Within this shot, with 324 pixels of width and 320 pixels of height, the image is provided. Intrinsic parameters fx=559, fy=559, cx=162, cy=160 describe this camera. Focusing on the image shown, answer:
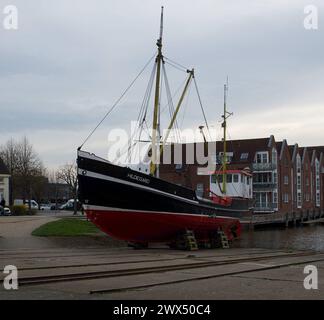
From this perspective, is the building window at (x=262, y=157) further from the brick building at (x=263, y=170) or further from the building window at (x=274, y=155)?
the building window at (x=274, y=155)

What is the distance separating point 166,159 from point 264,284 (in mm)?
52528

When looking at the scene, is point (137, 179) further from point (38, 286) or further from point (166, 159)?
point (166, 159)

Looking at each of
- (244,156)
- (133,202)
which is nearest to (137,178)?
(133,202)

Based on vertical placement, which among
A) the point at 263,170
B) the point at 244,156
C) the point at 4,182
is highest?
the point at 244,156

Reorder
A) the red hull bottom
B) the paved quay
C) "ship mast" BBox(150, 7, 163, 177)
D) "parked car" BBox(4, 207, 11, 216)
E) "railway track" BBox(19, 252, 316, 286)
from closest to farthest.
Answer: the paved quay < "railway track" BBox(19, 252, 316, 286) < the red hull bottom < "ship mast" BBox(150, 7, 163, 177) < "parked car" BBox(4, 207, 11, 216)

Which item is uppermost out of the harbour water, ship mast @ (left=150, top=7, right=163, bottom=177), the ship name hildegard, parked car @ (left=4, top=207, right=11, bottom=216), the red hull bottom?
ship mast @ (left=150, top=7, right=163, bottom=177)

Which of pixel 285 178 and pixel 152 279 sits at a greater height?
pixel 285 178

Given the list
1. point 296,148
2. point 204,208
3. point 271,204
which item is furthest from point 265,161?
point 204,208

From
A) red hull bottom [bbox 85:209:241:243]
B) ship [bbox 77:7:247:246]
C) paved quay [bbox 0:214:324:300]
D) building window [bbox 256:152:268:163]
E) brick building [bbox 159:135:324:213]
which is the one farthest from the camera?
building window [bbox 256:152:268:163]

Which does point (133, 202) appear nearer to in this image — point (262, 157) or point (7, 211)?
point (7, 211)

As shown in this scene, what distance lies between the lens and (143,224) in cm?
2509

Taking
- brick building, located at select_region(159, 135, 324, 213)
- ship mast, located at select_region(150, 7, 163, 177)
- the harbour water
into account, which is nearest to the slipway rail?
ship mast, located at select_region(150, 7, 163, 177)

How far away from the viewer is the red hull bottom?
80.5 ft

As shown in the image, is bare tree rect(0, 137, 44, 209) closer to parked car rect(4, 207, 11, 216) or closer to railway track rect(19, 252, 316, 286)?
parked car rect(4, 207, 11, 216)
